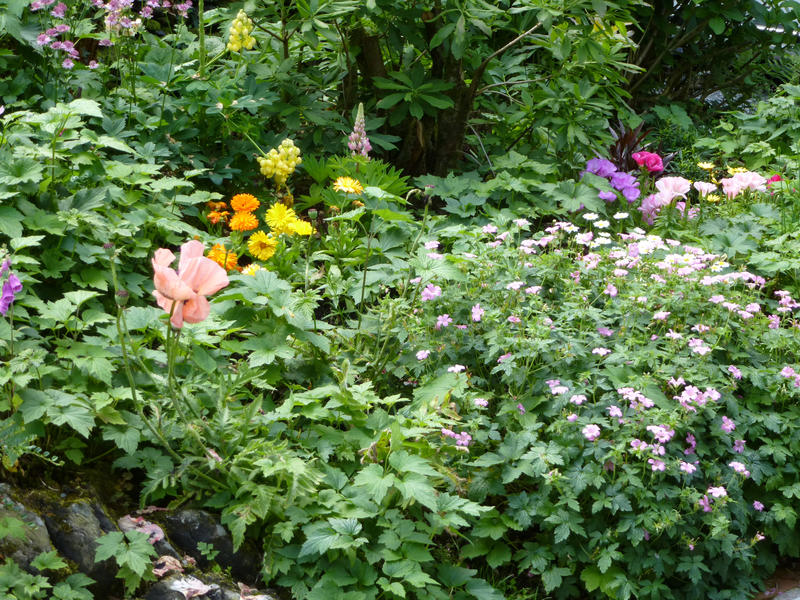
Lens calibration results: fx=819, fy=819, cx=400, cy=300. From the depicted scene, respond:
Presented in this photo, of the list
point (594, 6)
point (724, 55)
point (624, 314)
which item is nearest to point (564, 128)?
Result: point (594, 6)

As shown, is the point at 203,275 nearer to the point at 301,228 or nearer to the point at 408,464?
the point at 408,464

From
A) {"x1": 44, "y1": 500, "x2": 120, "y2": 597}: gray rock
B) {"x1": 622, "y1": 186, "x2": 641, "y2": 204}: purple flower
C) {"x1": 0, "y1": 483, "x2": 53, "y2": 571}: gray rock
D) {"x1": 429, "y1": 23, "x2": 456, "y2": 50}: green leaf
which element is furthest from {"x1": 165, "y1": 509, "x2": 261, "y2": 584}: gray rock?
{"x1": 622, "y1": 186, "x2": 641, "y2": 204}: purple flower

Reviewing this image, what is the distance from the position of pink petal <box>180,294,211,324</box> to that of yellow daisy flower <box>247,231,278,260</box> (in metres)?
1.35

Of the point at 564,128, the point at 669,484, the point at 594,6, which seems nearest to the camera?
the point at 669,484

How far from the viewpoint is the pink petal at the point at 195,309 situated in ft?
6.72

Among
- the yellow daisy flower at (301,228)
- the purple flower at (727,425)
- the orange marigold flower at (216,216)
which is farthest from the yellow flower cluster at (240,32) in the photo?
the purple flower at (727,425)

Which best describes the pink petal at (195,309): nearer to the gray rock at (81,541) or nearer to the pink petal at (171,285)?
the pink petal at (171,285)

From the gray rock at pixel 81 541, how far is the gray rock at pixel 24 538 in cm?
3

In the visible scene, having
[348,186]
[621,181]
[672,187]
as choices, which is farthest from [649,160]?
[348,186]

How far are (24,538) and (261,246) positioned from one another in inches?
64.8

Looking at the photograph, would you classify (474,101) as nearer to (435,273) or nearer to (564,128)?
(564,128)

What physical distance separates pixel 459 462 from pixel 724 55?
5516mm

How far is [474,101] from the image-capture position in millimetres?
4887

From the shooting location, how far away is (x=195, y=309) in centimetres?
205
